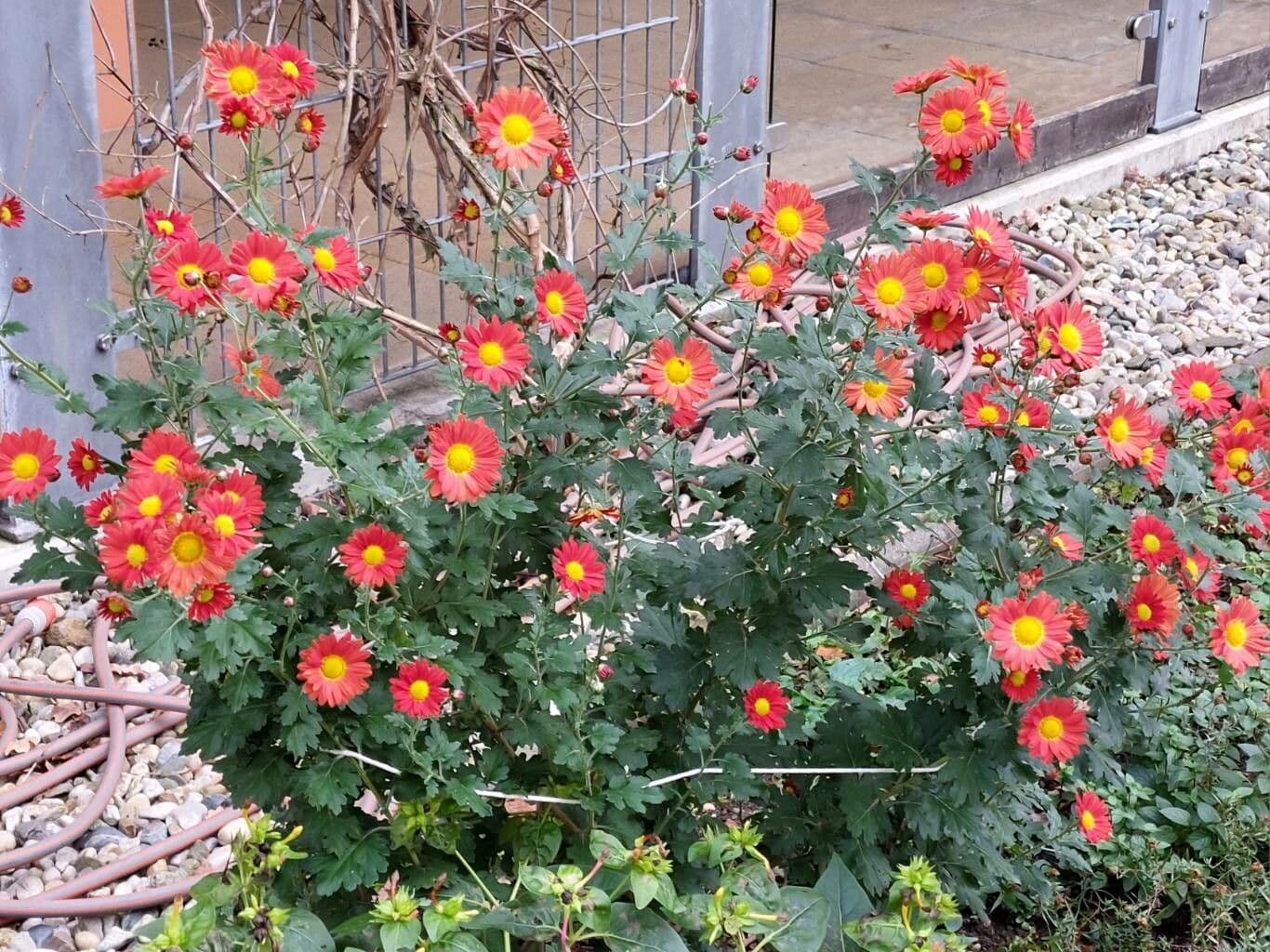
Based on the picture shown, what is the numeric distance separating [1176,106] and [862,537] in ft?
16.9

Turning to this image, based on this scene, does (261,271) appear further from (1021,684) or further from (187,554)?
(1021,684)

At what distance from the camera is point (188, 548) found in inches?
52.0

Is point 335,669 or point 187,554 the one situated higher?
point 187,554

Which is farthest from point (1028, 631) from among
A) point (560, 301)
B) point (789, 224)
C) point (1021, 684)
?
point (560, 301)

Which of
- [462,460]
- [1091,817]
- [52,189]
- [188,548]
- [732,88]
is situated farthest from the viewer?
[732,88]

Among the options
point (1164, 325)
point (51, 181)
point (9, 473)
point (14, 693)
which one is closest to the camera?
point (9, 473)

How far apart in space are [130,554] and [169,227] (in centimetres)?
41

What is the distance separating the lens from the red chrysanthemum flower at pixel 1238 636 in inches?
70.7

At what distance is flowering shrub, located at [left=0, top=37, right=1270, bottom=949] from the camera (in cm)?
153

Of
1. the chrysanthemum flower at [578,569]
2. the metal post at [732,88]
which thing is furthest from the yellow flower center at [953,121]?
the metal post at [732,88]

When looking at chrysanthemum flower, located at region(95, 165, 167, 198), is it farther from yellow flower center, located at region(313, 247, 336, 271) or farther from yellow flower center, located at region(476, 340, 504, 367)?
yellow flower center, located at region(476, 340, 504, 367)

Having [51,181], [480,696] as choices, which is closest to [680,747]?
[480,696]

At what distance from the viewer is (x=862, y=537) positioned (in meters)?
1.77

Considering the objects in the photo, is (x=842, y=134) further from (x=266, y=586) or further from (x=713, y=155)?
(x=266, y=586)
